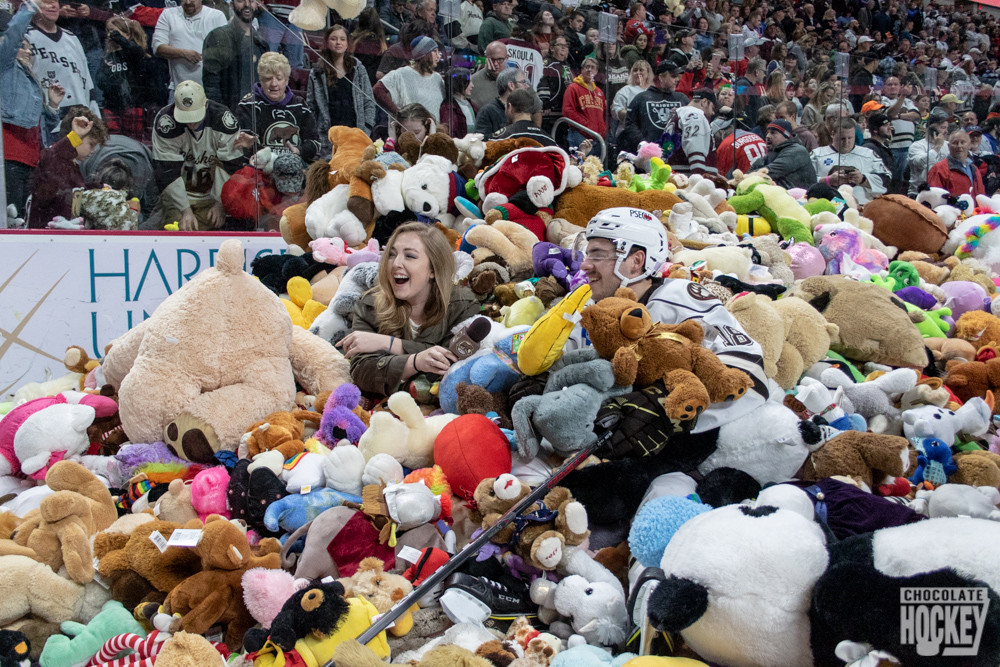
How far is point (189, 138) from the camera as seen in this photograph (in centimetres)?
461

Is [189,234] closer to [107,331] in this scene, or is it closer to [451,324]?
[107,331]

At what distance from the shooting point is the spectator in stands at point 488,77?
5691mm

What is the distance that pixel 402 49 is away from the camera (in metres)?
5.40

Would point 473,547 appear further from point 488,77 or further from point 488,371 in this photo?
point 488,77

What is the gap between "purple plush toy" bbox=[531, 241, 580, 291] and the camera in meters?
3.20

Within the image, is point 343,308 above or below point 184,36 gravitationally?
below

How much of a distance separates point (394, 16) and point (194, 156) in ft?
5.86

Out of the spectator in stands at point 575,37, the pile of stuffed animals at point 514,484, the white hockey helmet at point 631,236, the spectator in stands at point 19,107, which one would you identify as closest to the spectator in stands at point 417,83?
the spectator in stands at point 575,37

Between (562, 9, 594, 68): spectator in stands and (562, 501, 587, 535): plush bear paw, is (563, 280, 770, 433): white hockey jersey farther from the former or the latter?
(562, 9, 594, 68): spectator in stands

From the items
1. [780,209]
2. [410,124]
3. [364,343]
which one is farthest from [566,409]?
[410,124]

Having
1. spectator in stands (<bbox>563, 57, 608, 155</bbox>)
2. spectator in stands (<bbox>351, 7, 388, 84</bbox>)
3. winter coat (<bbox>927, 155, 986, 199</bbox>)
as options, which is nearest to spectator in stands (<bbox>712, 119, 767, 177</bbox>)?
spectator in stands (<bbox>563, 57, 608, 155</bbox>)

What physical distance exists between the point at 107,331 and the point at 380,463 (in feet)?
8.84

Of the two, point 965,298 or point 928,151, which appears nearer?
point 965,298

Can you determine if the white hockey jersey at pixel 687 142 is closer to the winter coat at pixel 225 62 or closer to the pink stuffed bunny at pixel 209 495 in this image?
the winter coat at pixel 225 62
